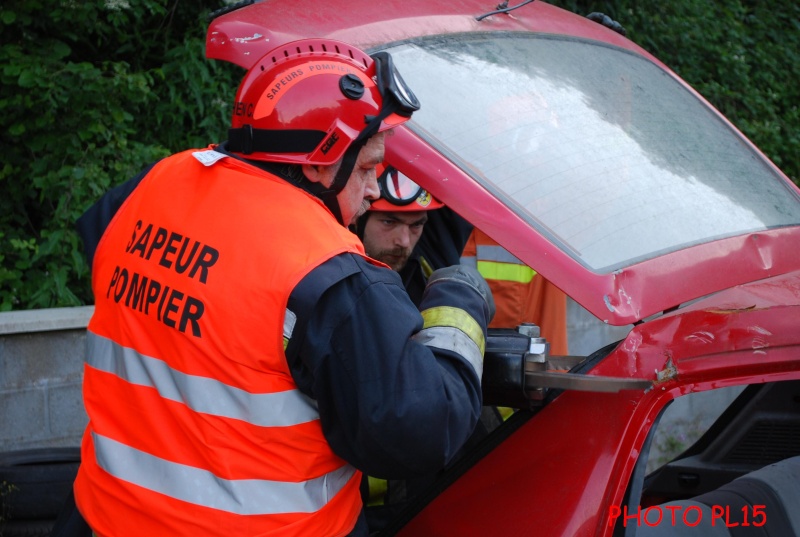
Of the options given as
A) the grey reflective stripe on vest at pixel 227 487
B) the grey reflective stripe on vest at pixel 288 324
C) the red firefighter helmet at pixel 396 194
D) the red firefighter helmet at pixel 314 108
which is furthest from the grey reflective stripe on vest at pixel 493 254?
the grey reflective stripe on vest at pixel 288 324

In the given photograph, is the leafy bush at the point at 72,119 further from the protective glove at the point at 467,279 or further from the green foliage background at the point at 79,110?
the protective glove at the point at 467,279

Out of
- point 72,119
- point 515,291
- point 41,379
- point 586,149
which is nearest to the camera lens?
point 586,149

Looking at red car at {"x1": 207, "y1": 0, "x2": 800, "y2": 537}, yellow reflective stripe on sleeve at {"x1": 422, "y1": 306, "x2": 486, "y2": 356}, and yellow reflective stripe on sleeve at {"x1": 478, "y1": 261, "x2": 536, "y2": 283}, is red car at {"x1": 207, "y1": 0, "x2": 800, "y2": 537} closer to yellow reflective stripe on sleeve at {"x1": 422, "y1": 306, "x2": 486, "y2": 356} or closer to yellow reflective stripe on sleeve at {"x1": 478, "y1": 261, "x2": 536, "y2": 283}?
yellow reflective stripe on sleeve at {"x1": 422, "y1": 306, "x2": 486, "y2": 356}

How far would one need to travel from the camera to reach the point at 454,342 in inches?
70.5

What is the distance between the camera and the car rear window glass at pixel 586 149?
2.04m

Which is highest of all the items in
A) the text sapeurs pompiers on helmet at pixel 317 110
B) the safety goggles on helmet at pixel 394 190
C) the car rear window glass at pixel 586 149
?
the text sapeurs pompiers on helmet at pixel 317 110

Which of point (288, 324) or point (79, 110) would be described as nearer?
point (288, 324)

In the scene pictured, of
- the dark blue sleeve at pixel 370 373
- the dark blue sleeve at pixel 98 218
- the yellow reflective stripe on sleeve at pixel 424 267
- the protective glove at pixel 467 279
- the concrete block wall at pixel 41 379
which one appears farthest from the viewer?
the concrete block wall at pixel 41 379

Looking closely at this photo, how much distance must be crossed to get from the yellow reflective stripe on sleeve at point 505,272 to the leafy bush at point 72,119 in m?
1.75

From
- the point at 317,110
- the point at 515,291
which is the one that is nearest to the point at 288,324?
the point at 317,110

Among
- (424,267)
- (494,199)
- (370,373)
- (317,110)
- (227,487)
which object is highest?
(317,110)

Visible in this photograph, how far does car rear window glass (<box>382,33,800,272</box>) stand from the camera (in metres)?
2.04

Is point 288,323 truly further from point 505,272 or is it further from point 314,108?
point 505,272

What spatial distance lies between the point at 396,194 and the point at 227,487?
4.14ft
